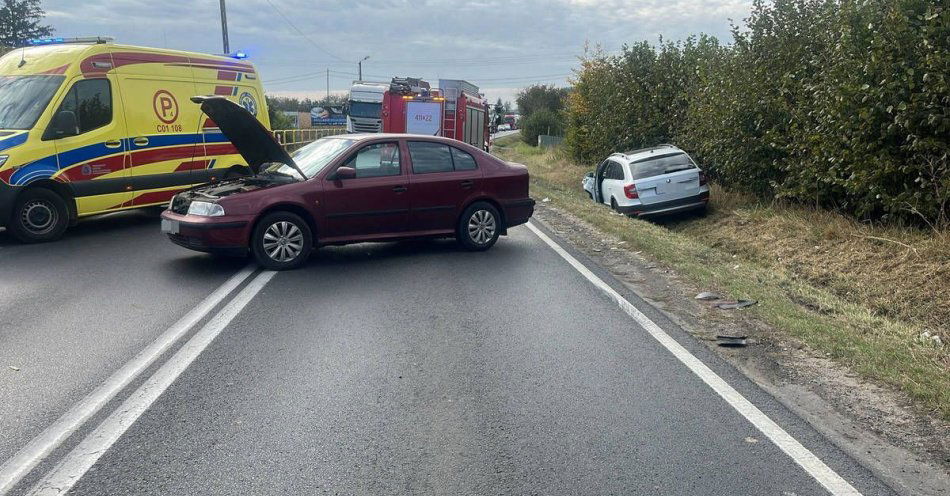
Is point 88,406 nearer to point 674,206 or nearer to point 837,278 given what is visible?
point 837,278

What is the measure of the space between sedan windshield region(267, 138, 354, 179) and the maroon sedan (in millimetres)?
20

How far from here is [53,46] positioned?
12500 millimetres

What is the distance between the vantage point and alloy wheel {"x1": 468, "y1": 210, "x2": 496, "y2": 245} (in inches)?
445

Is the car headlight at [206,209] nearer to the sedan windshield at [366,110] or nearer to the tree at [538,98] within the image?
the sedan windshield at [366,110]

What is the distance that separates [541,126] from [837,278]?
5022 cm

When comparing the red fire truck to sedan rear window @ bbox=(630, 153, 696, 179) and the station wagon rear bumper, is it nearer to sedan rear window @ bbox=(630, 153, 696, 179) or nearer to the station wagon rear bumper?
sedan rear window @ bbox=(630, 153, 696, 179)

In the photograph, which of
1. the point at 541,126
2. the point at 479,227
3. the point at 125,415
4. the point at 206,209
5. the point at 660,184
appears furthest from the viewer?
the point at 541,126

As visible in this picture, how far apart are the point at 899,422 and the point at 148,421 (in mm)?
4490

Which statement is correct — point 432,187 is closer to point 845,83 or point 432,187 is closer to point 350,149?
point 350,149

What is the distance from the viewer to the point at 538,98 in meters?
76.6

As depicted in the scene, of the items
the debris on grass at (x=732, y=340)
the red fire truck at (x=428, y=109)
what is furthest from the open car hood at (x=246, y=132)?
the red fire truck at (x=428, y=109)

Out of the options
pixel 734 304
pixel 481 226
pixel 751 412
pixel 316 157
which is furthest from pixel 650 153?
pixel 751 412

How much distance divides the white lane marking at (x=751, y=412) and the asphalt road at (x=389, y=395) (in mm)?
60

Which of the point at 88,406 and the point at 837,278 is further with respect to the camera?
the point at 837,278
